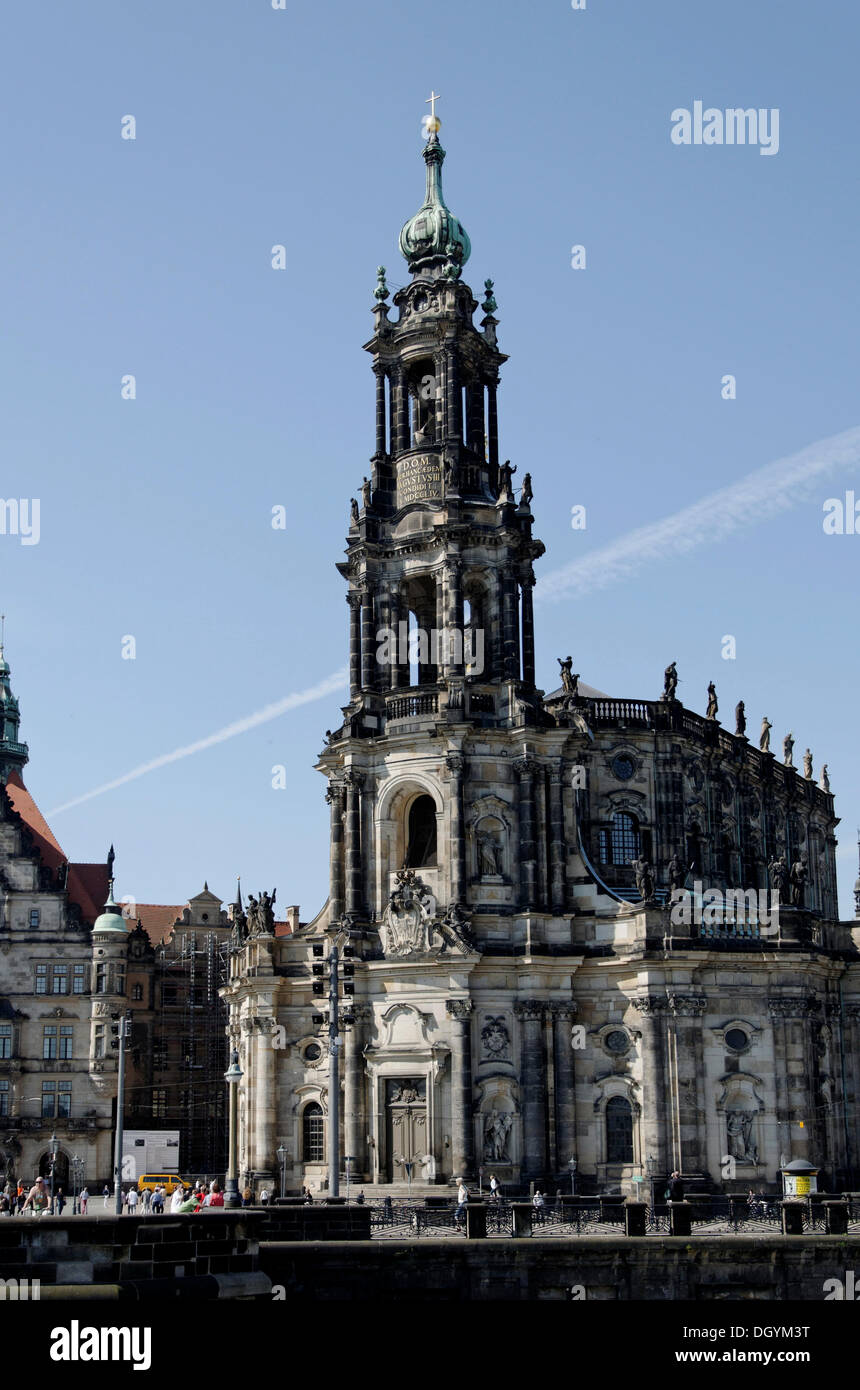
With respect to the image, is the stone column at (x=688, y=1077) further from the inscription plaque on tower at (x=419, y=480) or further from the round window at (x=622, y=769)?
the inscription plaque on tower at (x=419, y=480)

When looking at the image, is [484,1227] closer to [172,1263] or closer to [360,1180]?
[172,1263]

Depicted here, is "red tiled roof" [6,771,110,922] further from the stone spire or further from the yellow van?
the yellow van

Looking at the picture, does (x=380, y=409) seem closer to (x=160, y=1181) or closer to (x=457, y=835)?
(x=457, y=835)

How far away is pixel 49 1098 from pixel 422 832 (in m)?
32.9

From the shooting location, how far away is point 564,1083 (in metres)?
62.8

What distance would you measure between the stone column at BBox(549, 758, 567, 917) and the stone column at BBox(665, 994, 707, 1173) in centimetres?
561

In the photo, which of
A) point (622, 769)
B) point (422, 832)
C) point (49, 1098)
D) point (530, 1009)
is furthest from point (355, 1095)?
point (49, 1098)

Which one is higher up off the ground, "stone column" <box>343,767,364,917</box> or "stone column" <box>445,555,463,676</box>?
"stone column" <box>445,555,463,676</box>

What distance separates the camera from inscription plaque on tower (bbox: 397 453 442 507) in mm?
69125

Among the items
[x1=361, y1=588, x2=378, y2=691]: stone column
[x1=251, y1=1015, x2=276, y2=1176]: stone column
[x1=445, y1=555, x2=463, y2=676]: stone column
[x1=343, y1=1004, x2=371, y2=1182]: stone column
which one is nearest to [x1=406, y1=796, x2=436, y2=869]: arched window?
[x1=361, y1=588, x2=378, y2=691]: stone column

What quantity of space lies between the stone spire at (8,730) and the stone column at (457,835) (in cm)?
4946

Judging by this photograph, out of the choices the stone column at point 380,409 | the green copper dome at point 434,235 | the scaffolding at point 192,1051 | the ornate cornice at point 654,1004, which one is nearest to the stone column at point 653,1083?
the ornate cornice at point 654,1004
